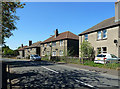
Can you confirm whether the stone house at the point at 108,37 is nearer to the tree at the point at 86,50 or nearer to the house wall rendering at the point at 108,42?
the house wall rendering at the point at 108,42

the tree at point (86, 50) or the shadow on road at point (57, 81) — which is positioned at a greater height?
the tree at point (86, 50)

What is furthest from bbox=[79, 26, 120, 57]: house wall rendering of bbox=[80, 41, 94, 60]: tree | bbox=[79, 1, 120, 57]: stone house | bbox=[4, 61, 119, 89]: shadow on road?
bbox=[4, 61, 119, 89]: shadow on road

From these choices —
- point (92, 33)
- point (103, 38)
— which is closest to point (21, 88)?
point (103, 38)

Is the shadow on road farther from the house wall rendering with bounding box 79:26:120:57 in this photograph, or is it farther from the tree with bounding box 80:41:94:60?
the tree with bounding box 80:41:94:60

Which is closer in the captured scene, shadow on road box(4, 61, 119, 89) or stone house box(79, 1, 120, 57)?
shadow on road box(4, 61, 119, 89)

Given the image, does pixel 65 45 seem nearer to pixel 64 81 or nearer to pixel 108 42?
pixel 108 42

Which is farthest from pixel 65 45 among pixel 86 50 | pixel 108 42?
pixel 108 42

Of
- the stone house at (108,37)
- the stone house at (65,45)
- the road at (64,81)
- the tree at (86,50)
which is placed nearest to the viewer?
the road at (64,81)

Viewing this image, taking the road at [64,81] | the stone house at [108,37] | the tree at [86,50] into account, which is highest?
the stone house at [108,37]

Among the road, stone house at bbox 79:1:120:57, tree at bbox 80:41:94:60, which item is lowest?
the road

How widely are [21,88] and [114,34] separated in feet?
56.3

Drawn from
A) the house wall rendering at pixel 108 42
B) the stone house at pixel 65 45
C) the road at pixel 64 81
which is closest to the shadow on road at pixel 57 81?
the road at pixel 64 81

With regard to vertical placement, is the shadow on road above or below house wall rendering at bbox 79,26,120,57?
below

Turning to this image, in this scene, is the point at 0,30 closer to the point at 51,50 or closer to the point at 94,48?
the point at 94,48
